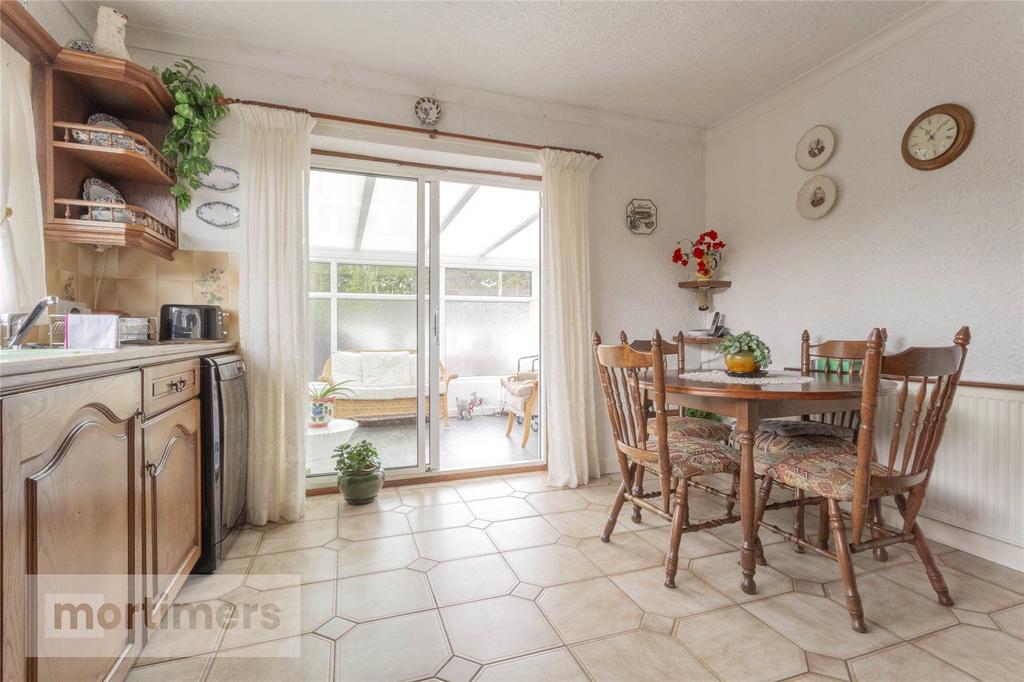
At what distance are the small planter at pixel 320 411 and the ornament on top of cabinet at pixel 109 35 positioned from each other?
1.96 metres

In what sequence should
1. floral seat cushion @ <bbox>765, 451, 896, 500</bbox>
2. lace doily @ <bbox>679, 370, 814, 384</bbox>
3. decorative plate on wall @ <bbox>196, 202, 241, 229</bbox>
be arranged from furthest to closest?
decorative plate on wall @ <bbox>196, 202, 241, 229</bbox>
lace doily @ <bbox>679, 370, 814, 384</bbox>
floral seat cushion @ <bbox>765, 451, 896, 500</bbox>

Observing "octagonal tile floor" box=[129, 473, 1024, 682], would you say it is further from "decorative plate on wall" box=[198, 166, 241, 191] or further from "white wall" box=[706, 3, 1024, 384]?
"decorative plate on wall" box=[198, 166, 241, 191]

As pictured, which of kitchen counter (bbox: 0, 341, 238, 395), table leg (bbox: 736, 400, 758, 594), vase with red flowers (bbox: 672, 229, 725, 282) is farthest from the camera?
vase with red flowers (bbox: 672, 229, 725, 282)

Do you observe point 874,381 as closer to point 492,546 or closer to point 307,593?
point 492,546

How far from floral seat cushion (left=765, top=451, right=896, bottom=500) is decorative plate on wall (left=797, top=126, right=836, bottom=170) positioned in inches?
73.7

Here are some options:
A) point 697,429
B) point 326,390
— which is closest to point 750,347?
point 697,429

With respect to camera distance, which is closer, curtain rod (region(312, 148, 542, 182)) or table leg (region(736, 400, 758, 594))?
table leg (region(736, 400, 758, 594))

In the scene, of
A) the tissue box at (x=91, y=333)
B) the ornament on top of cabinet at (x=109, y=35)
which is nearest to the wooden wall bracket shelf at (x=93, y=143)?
the ornament on top of cabinet at (x=109, y=35)

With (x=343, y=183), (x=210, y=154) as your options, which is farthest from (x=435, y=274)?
(x=210, y=154)

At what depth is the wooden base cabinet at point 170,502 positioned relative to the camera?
1.42 metres

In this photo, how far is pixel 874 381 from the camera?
1441mm

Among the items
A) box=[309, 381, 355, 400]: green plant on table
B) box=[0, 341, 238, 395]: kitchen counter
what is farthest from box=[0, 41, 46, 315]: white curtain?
box=[309, 381, 355, 400]: green plant on table

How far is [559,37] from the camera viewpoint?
8.11 feet

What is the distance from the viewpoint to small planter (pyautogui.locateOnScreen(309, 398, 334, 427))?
3045 millimetres
